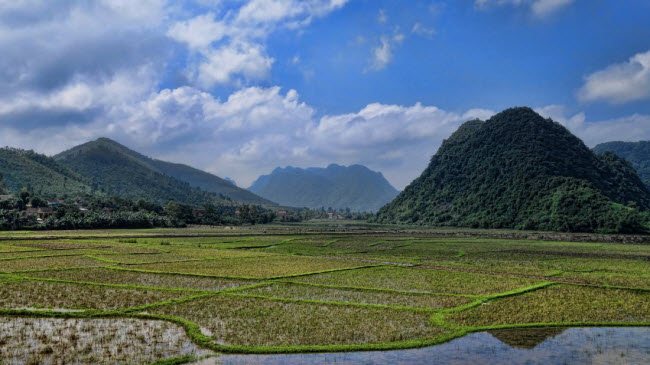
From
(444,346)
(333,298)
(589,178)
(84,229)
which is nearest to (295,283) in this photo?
(333,298)

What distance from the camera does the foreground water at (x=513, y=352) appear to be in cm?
1223

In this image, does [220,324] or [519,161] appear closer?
[220,324]

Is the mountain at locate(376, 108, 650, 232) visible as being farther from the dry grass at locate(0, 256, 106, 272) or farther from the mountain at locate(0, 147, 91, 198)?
the mountain at locate(0, 147, 91, 198)

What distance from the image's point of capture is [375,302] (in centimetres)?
1980

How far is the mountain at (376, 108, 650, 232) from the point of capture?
78.8 meters

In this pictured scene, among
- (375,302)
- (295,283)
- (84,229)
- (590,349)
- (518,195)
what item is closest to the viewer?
(590,349)

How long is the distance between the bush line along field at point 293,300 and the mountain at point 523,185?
4538cm

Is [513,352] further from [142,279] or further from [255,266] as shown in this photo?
[255,266]

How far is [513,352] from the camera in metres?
13.0

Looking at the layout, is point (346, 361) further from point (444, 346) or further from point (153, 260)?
point (153, 260)

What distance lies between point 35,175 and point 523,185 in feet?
464

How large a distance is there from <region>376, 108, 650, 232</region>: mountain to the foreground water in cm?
6485

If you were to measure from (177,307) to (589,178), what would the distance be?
100 metres

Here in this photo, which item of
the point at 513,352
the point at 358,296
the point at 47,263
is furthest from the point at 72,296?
the point at 513,352
